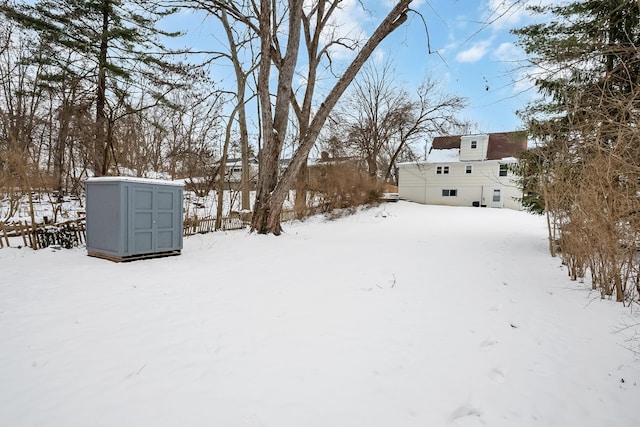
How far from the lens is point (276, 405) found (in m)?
1.95

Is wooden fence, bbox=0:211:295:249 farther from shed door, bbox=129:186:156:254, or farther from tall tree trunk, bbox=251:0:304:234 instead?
tall tree trunk, bbox=251:0:304:234

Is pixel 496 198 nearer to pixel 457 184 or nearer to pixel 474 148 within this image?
pixel 457 184

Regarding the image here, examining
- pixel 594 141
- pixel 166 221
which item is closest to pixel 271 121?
pixel 166 221

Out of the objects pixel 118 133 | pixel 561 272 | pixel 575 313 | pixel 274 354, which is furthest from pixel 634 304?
pixel 118 133

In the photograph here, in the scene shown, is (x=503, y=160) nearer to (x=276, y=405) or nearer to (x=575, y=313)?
(x=575, y=313)

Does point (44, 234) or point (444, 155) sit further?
point (444, 155)

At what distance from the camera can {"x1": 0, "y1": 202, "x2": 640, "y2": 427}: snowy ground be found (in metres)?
1.91

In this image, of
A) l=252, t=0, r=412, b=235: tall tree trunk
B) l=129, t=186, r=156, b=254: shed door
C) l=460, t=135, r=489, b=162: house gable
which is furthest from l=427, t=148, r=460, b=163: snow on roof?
l=129, t=186, r=156, b=254: shed door

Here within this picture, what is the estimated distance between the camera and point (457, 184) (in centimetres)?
2430

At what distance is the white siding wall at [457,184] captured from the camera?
904 inches

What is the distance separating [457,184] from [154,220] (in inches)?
916

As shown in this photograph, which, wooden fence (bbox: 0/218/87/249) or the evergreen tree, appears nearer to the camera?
wooden fence (bbox: 0/218/87/249)

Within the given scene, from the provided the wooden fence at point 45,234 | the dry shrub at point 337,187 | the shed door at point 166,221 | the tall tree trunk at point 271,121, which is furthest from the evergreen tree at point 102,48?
the dry shrub at point 337,187

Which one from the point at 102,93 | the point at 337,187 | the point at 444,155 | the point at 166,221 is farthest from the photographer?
the point at 444,155
